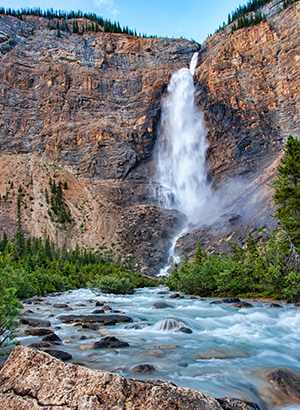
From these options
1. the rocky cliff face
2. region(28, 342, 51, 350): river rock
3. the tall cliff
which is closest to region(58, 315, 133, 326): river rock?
region(28, 342, 51, 350): river rock

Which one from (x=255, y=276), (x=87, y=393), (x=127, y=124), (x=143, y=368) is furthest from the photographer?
(x=127, y=124)

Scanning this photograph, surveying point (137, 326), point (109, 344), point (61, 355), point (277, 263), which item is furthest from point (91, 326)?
point (277, 263)

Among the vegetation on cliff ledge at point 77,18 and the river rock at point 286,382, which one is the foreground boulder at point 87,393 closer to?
the river rock at point 286,382

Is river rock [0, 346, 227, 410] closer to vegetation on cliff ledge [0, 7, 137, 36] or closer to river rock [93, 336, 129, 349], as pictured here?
river rock [93, 336, 129, 349]

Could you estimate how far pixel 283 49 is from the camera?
66.2 metres

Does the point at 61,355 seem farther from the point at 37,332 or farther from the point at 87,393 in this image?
the point at 87,393

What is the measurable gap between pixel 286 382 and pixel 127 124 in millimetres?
78911

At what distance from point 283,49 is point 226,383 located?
76.9m

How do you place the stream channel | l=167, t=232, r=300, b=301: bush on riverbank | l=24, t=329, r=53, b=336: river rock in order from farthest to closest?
1. l=167, t=232, r=300, b=301: bush on riverbank
2. l=24, t=329, r=53, b=336: river rock
3. the stream channel

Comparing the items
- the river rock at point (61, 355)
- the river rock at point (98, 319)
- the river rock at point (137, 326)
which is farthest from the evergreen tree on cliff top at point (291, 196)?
the river rock at point (61, 355)

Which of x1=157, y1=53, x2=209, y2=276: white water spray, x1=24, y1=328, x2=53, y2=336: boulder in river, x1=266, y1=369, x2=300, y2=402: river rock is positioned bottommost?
x1=24, y1=328, x2=53, y2=336: boulder in river

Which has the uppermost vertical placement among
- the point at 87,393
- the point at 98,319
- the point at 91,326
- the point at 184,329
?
the point at 87,393

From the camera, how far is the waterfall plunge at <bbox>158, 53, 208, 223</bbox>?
69500 millimetres

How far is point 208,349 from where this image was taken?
8.31 m
